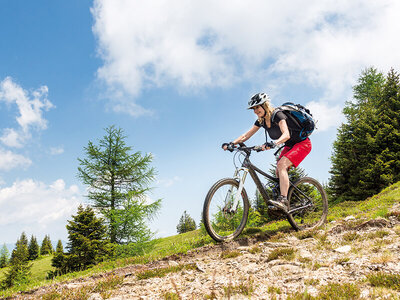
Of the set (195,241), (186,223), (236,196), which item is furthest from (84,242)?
(186,223)

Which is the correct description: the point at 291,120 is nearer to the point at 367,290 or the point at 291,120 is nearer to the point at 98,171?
the point at 367,290

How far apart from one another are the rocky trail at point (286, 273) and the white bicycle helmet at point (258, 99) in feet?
10.4

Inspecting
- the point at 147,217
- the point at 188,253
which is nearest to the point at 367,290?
the point at 188,253

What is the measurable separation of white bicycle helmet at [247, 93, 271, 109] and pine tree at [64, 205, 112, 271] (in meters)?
19.7

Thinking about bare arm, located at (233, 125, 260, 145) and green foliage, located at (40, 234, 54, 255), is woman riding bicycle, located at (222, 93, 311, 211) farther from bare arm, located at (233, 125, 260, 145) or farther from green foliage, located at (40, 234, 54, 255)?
green foliage, located at (40, 234, 54, 255)

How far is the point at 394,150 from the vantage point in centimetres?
2536

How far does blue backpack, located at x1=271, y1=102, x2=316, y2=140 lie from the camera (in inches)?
244

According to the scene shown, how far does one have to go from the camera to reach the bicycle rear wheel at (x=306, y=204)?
22.9ft

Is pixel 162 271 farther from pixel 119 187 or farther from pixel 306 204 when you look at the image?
pixel 119 187

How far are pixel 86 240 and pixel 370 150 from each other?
28.9 meters

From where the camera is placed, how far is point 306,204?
7273mm

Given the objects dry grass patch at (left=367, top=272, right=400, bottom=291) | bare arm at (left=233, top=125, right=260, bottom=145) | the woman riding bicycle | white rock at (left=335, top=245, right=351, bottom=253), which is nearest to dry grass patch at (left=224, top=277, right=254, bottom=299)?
dry grass patch at (left=367, top=272, right=400, bottom=291)

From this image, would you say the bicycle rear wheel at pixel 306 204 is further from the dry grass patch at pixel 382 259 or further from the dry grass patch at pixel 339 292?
the dry grass patch at pixel 339 292

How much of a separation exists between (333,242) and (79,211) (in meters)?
24.4
